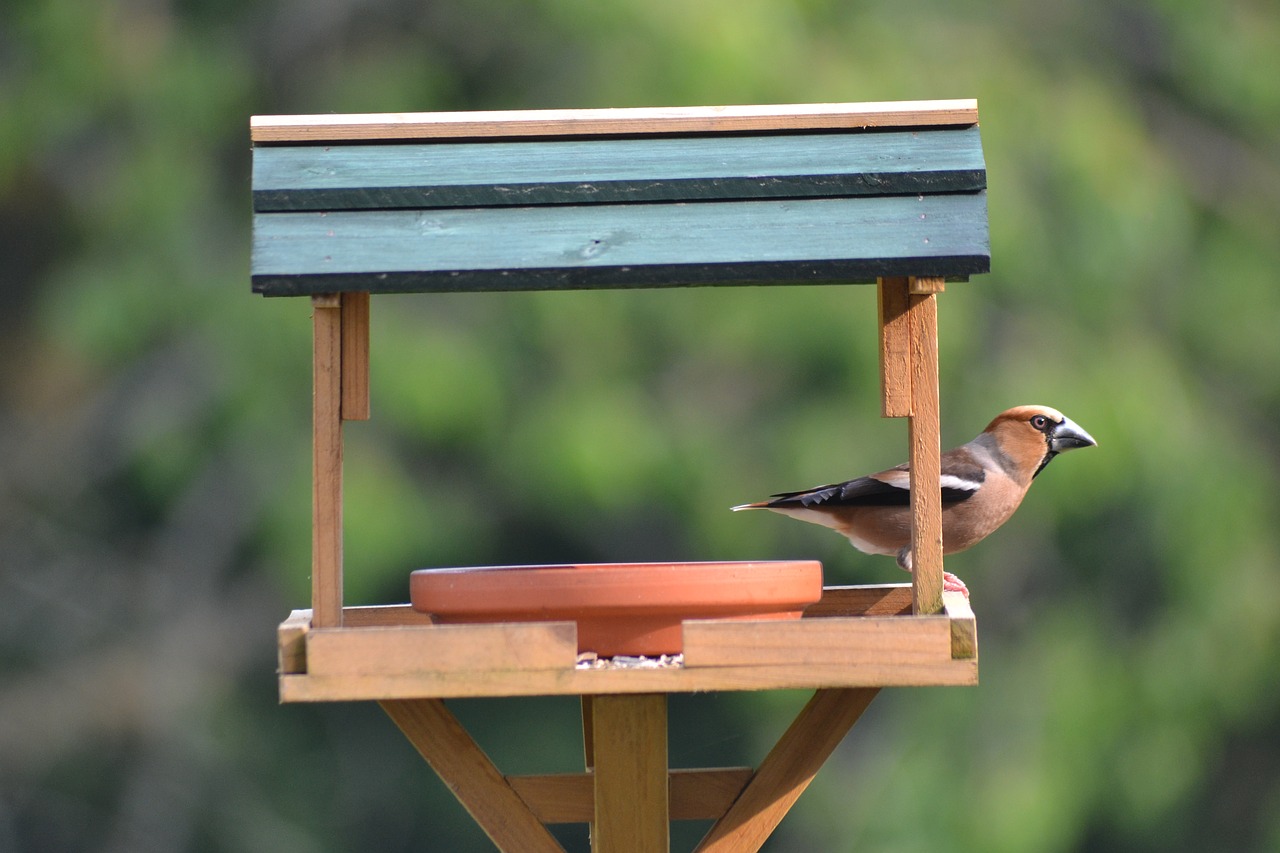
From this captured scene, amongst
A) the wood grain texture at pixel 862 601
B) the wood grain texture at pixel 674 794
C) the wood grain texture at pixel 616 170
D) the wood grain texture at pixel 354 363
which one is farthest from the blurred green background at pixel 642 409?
the wood grain texture at pixel 616 170

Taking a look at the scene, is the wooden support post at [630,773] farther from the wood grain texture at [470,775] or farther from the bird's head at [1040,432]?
the bird's head at [1040,432]

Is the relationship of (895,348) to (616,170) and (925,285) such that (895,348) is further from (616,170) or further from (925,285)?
(616,170)

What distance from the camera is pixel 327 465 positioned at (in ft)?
9.98

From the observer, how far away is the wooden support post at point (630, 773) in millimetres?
3197

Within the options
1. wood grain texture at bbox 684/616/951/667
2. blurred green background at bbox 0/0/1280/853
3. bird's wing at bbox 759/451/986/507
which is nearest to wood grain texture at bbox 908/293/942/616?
wood grain texture at bbox 684/616/951/667

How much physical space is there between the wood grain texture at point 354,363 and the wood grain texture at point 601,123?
32cm

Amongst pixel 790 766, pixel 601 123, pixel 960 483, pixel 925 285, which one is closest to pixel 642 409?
pixel 960 483

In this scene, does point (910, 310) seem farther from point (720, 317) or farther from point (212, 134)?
point (212, 134)

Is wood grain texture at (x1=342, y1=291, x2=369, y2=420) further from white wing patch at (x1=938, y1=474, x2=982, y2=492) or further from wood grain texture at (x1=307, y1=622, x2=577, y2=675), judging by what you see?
white wing patch at (x1=938, y1=474, x2=982, y2=492)

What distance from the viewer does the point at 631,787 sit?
322 cm

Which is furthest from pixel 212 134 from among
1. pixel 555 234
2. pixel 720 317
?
pixel 555 234

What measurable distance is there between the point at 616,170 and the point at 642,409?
20.0 feet

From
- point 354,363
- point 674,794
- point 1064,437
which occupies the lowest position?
point 674,794

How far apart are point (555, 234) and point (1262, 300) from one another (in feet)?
27.5
